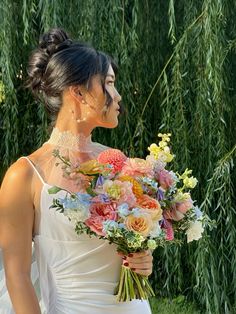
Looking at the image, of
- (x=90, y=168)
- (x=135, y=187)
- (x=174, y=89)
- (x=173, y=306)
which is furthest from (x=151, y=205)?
(x=173, y=306)

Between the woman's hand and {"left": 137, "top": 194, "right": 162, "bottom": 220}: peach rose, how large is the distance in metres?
0.09

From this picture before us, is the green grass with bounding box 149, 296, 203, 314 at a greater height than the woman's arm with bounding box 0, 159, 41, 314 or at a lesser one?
lesser

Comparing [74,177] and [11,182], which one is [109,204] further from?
[11,182]

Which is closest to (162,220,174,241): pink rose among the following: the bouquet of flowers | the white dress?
the bouquet of flowers

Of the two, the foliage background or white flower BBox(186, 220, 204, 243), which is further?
the foliage background

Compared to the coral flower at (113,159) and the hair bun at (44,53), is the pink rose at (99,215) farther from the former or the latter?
the hair bun at (44,53)

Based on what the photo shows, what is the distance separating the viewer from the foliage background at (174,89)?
11.4ft

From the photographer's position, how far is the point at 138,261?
4.99 feet

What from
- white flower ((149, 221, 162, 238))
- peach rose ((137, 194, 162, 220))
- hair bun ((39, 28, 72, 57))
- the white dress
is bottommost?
the white dress

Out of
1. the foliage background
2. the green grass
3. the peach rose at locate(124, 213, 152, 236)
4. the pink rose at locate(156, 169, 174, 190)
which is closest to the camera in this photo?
the peach rose at locate(124, 213, 152, 236)

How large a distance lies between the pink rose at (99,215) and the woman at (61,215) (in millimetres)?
71

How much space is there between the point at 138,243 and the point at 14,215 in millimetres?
265

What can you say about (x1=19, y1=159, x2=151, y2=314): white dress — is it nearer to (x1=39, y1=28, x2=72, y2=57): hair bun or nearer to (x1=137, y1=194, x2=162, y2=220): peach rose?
(x1=137, y1=194, x2=162, y2=220): peach rose

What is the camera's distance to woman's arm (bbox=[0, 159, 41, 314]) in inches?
58.4
